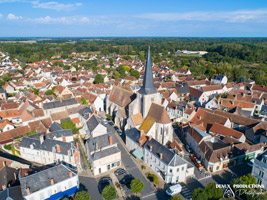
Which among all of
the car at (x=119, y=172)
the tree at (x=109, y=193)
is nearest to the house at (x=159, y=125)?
the car at (x=119, y=172)

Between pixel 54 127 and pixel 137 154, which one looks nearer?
pixel 137 154

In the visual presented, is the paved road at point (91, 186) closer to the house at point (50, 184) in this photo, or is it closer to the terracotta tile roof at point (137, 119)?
the house at point (50, 184)

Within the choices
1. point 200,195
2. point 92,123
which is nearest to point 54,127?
point 92,123

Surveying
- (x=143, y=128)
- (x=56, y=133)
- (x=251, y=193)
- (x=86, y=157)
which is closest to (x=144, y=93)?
(x=143, y=128)

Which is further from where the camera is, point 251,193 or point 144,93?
point 144,93

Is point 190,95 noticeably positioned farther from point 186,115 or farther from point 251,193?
point 251,193

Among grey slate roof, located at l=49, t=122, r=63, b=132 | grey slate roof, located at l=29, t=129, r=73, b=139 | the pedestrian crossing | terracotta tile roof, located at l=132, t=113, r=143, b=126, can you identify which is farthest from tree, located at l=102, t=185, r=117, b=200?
grey slate roof, located at l=49, t=122, r=63, b=132

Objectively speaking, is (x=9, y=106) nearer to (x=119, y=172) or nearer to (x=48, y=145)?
(x=48, y=145)
